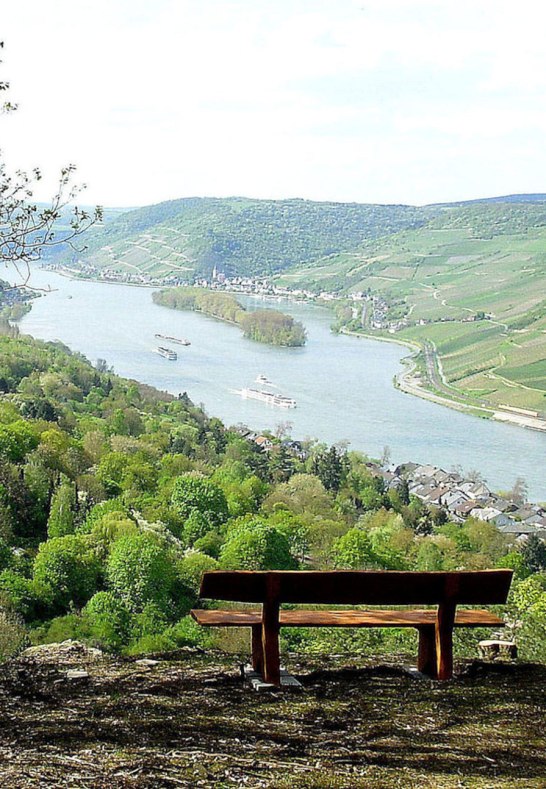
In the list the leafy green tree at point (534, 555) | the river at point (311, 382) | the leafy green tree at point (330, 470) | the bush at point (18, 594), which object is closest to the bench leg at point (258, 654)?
the bush at point (18, 594)

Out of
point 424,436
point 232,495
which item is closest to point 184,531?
point 232,495

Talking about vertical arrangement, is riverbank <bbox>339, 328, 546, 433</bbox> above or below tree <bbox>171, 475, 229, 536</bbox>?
below

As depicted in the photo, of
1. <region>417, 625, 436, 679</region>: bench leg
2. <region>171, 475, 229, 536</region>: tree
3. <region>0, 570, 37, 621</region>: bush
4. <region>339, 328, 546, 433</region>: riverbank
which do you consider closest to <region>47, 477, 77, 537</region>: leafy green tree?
<region>171, 475, 229, 536</region>: tree

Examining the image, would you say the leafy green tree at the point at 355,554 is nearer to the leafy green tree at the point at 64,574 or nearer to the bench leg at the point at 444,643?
the leafy green tree at the point at 64,574

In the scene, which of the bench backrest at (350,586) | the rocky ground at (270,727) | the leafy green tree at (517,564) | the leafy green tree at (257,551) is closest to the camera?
the rocky ground at (270,727)

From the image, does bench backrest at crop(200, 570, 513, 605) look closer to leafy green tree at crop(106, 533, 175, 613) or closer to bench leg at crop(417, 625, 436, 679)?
bench leg at crop(417, 625, 436, 679)

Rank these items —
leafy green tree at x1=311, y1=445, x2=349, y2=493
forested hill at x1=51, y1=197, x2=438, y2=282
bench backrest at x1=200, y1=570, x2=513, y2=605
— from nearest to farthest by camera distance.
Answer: bench backrest at x1=200, y1=570, x2=513, y2=605
leafy green tree at x1=311, y1=445, x2=349, y2=493
forested hill at x1=51, y1=197, x2=438, y2=282
